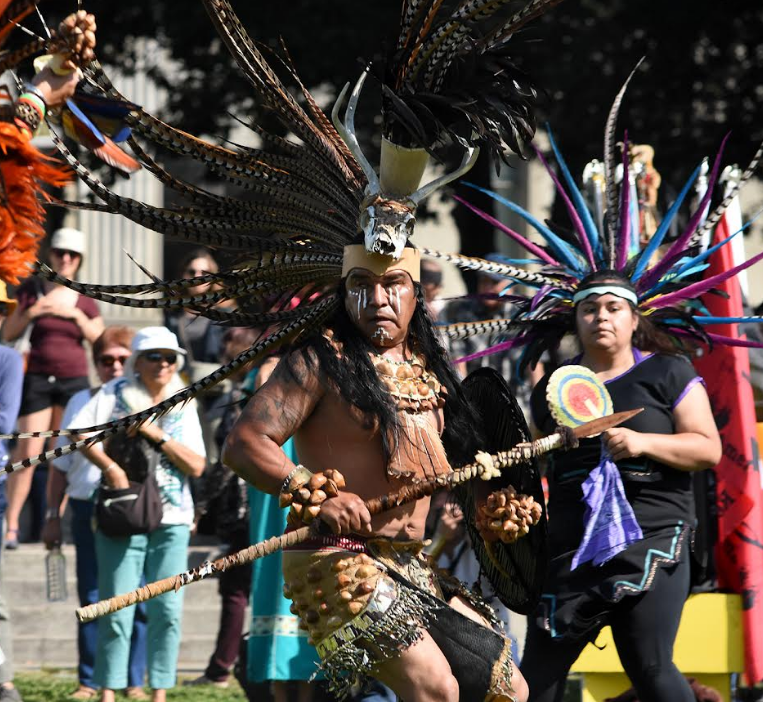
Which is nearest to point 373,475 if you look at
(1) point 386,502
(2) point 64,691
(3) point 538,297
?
(1) point 386,502

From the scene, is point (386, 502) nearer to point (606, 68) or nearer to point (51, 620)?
point (51, 620)

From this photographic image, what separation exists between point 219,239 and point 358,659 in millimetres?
1483

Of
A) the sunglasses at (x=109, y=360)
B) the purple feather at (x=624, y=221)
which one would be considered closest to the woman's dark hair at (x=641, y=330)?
the purple feather at (x=624, y=221)

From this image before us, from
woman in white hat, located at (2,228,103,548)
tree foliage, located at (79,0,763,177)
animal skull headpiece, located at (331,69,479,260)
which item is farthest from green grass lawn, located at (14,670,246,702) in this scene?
tree foliage, located at (79,0,763,177)

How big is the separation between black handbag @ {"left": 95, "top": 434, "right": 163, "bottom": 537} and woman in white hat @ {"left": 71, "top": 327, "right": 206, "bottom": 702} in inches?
0.5

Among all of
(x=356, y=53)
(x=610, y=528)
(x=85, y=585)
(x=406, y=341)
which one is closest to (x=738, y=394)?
(x=610, y=528)

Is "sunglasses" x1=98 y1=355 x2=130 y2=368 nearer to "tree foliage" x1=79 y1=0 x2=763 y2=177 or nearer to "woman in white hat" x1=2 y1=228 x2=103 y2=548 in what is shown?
"woman in white hat" x1=2 y1=228 x2=103 y2=548

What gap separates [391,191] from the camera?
15.8 ft

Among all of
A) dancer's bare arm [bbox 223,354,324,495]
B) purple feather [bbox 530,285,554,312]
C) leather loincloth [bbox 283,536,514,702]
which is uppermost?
purple feather [bbox 530,285,554,312]

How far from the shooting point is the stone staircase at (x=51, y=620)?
8539 millimetres

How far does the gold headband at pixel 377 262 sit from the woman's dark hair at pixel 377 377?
3.2 inches

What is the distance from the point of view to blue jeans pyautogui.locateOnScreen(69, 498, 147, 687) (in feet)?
24.2

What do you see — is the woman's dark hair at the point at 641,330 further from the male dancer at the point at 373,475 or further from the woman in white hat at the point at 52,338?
the woman in white hat at the point at 52,338

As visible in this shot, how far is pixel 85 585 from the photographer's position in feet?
24.8
